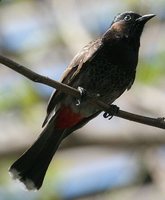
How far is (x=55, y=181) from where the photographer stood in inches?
263

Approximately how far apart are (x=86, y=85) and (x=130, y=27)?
0.61 m

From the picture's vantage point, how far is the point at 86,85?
5.12m

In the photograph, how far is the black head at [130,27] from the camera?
538cm

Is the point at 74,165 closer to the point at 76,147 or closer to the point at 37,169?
the point at 76,147

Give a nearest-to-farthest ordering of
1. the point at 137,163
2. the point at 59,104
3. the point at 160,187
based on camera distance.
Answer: the point at 59,104 → the point at 160,187 → the point at 137,163

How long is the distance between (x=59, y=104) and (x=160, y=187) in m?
1.40

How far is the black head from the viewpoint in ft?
17.7

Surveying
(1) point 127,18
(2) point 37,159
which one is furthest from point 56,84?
(1) point 127,18

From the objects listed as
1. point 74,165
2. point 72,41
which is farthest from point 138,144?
point 72,41

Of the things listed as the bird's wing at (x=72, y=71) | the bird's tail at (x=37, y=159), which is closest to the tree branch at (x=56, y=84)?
the bird's wing at (x=72, y=71)

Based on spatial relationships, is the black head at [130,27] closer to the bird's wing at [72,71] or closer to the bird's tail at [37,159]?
the bird's wing at [72,71]

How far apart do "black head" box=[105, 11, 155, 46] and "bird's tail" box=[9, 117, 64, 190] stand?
781 mm

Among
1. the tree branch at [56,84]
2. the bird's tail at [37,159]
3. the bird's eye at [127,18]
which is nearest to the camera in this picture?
the tree branch at [56,84]

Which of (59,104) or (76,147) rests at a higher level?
(59,104)
